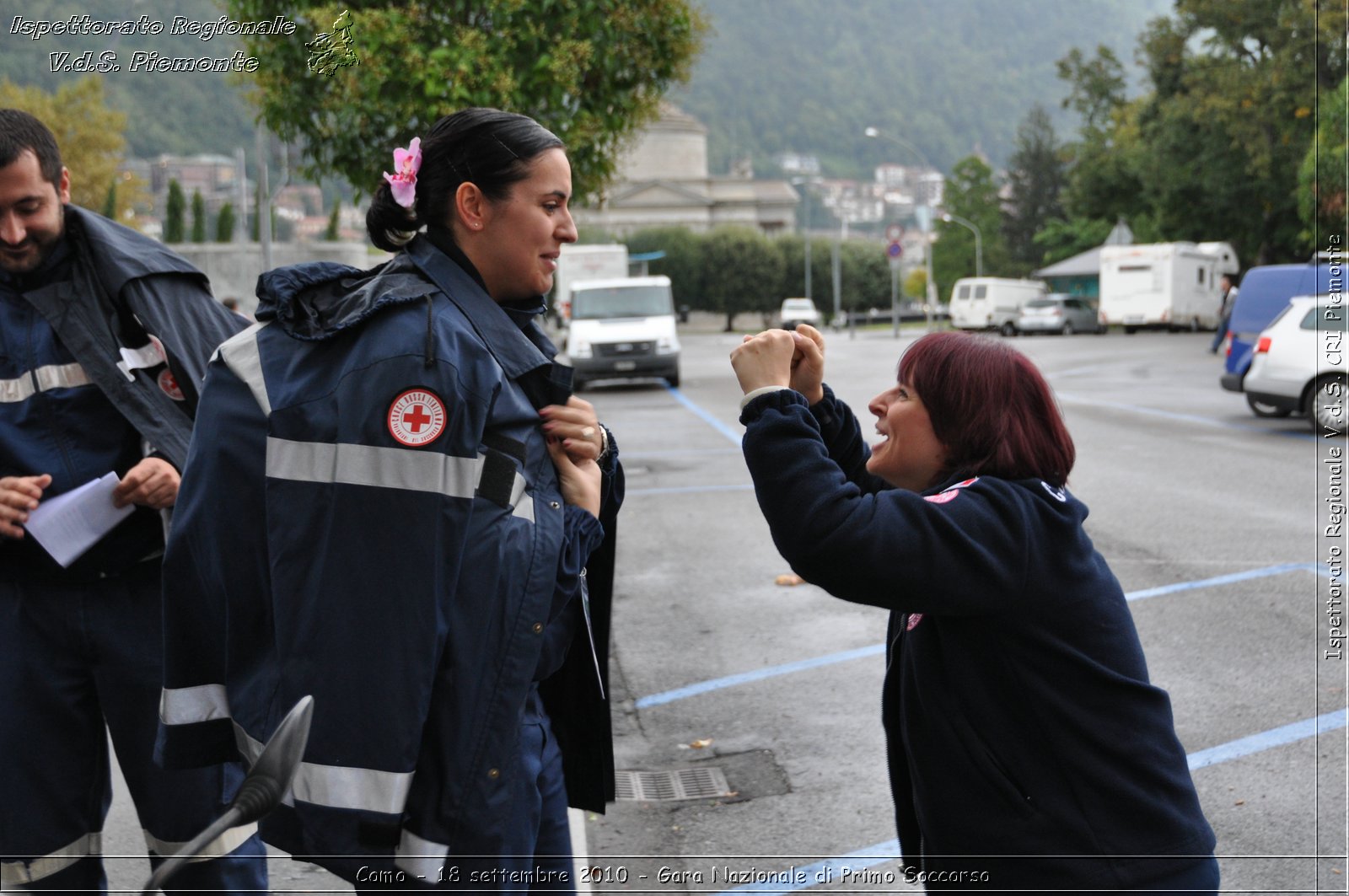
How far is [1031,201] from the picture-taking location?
8650 cm

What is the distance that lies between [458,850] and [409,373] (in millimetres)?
763

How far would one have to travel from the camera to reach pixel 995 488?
83.7 inches

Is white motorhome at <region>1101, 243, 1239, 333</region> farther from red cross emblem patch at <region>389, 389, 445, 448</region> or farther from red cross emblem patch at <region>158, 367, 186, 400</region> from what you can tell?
red cross emblem patch at <region>389, 389, 445, 448</region>

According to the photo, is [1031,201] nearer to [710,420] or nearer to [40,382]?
[710,420]

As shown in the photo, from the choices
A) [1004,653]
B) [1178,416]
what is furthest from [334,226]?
[1004,653]

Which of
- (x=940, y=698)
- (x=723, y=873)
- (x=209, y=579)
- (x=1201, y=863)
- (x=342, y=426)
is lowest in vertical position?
(x=723, y=873)

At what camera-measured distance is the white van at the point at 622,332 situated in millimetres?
23609

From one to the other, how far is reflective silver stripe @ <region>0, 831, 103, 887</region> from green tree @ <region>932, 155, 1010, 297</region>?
84678mm

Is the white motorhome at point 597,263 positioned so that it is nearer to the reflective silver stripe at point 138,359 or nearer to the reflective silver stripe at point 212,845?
the reflective silver stripe at point 138,359

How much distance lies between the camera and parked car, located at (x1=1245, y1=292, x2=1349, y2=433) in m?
14.7

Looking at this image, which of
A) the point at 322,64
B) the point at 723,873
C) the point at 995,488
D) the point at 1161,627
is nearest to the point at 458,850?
the point at 995,488

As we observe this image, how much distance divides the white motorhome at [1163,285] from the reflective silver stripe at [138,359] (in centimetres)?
4378

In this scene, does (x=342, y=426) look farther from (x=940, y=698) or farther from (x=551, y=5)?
(x=551, y=5)

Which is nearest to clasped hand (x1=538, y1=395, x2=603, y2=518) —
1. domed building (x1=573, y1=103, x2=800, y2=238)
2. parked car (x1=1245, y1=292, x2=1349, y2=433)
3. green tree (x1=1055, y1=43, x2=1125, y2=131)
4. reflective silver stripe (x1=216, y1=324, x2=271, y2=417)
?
reflective silver stripe (x1=216, y1=324, x2=271, y2=417)
